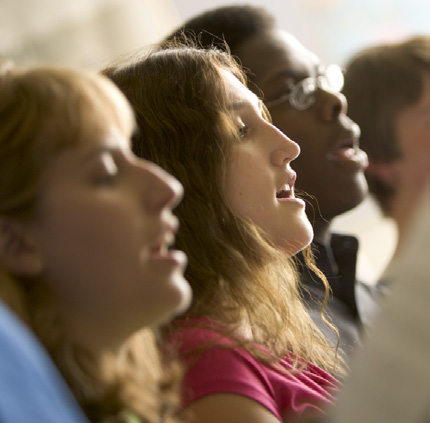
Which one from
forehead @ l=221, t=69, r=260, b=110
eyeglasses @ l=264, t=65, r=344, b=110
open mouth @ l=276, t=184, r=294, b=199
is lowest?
eyeglasses @ l=264, t=65, r=344, b=110

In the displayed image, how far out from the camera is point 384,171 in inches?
59.4

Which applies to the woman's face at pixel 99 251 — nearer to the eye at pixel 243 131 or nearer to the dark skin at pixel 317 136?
the eye at pixel 243 131

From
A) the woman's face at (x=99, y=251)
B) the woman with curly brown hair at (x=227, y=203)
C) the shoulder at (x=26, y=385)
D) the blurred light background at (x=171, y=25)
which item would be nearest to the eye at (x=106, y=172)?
the woman's face at (x=99, y=251)

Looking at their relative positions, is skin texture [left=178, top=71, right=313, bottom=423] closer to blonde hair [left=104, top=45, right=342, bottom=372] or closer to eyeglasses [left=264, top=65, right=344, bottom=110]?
blonde hair [left=104, top=45, right=342, bottom=372]

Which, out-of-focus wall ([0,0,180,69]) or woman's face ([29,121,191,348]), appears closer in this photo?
woman's face ([29,121,191,348])

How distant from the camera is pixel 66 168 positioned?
53cm

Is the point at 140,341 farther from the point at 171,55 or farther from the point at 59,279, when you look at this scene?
the point at 171,55

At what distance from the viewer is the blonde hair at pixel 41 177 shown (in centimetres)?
53

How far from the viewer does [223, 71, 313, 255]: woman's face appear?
2.71ft

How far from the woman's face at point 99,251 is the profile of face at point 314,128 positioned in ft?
2.34

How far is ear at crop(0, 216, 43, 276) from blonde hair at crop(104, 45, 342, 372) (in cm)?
30

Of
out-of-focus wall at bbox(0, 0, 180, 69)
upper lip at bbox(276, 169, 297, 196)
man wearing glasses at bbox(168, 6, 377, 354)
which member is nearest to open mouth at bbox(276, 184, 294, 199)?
upper lip at bbox(276, 169, 297, 196)


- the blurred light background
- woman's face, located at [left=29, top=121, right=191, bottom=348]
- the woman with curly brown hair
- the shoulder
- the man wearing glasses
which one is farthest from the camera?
the blurred light background

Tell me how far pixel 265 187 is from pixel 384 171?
2.49 feet
